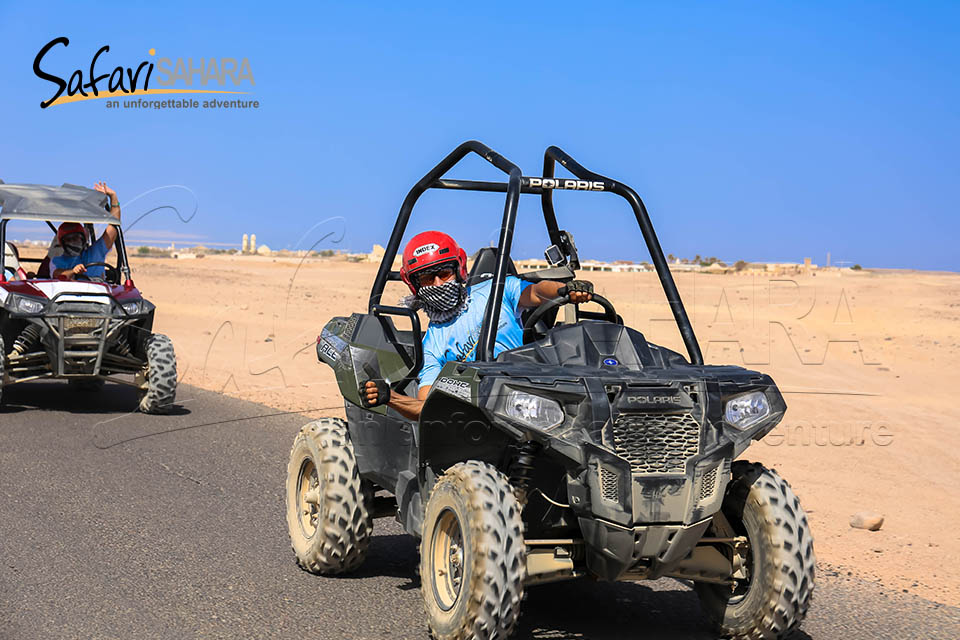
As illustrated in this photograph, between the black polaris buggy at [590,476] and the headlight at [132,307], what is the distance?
7.32 m

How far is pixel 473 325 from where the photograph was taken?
17.9 feet

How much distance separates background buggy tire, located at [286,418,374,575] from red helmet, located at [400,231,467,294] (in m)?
1.02

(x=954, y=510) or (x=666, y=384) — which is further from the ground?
(x=666, y=384)

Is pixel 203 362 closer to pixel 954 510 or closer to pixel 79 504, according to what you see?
pixel 79 504

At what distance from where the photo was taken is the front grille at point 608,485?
4.14 m

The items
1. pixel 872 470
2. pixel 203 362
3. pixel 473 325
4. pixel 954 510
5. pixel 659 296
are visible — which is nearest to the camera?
pixel 473 325

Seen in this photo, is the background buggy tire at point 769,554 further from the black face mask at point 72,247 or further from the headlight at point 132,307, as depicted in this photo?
the black face mask at point 72,247

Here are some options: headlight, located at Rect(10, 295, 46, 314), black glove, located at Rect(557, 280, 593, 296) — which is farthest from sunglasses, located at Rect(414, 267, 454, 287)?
headlight, located at Rect(10, 295, 46, 314)

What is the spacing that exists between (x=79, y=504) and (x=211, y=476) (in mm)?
1274

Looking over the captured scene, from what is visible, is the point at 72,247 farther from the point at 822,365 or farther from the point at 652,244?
the point at 822,365

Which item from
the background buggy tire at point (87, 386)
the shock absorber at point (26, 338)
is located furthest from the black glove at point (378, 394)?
the background buggy tire at point (87, 386)

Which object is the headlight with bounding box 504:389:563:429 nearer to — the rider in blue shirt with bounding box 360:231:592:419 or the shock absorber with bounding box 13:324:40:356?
the rider in blue shirt with bounding box 360:231:592:419

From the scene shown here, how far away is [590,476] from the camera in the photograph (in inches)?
164

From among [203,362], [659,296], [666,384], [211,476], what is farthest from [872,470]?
[659,296]
